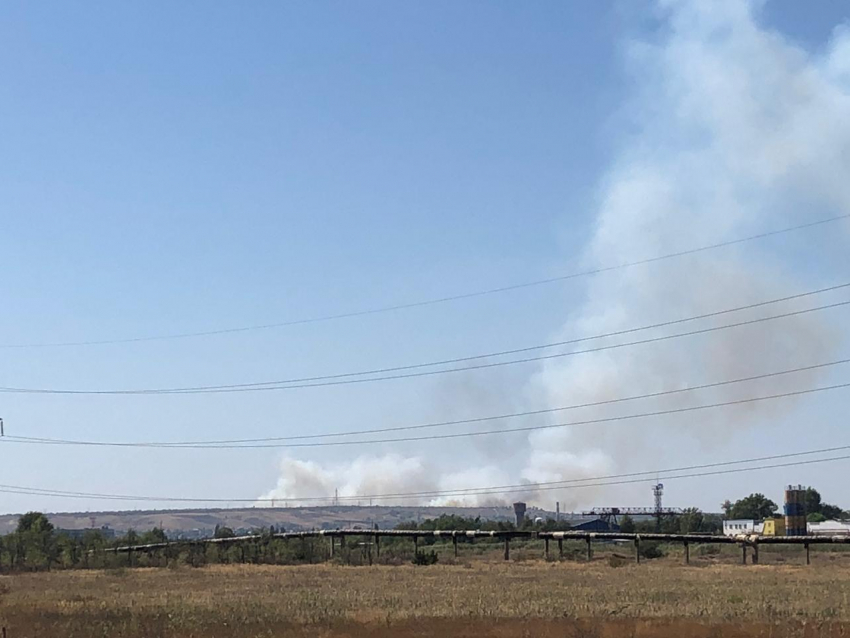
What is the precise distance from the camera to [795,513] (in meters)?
156

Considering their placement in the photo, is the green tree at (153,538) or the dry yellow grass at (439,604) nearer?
the dry yellow grass at (439,604)

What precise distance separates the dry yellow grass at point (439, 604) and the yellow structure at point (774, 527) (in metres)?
93.3

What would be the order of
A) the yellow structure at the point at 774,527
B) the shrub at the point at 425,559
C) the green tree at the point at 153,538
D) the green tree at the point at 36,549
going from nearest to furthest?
the shrub at the point at 425,559, the green tree at the point at 36,549, the green tree at the point at 153,538, the yellow structure at the point at 774,527

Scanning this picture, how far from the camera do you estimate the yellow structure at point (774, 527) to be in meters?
154

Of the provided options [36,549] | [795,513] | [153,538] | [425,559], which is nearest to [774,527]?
[795,513]

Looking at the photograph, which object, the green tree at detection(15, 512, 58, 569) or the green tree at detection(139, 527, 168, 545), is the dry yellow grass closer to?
the green tree at detection(15, 512, 58, 569)

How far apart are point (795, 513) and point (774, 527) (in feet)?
15.0

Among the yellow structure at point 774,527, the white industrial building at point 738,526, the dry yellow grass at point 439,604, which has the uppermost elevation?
the dry yellow grass at point 439,604

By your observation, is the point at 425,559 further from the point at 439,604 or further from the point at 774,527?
the point at 774,527

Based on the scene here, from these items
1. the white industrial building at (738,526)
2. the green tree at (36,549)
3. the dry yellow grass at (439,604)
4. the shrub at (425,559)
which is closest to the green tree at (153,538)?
the green tree at (36,549)

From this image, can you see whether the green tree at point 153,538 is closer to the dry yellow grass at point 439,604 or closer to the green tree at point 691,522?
the dry yellow grass at point 439,604

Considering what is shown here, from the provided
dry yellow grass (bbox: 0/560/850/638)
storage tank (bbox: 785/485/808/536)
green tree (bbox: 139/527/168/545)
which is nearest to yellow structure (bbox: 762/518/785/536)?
storage tank (bbox: 785/485/808/536)

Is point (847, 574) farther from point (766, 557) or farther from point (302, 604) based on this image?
point (302, 604)

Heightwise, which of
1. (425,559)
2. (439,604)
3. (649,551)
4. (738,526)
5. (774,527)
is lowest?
(738,526)
